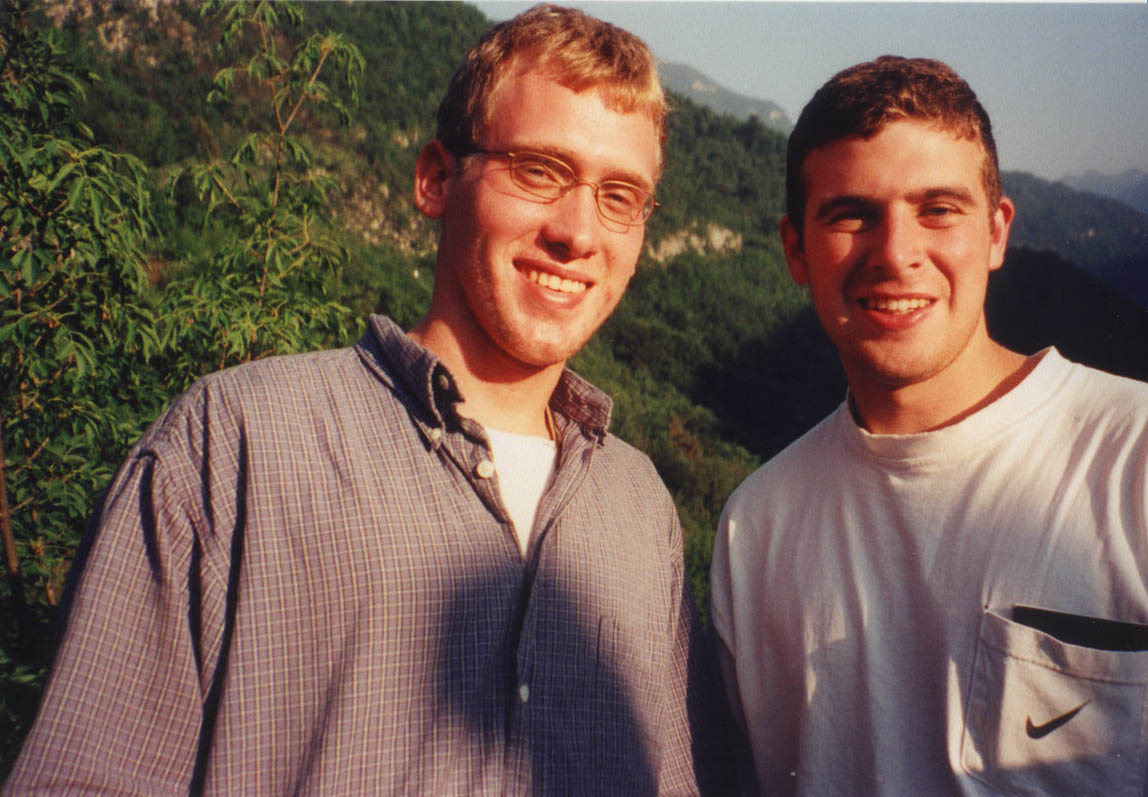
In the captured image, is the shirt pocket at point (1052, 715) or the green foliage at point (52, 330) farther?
the green foliage at point (52, 330)

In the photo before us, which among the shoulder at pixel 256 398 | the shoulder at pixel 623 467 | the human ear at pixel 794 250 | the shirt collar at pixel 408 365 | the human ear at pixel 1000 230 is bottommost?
the shoulder at pixel 623 467

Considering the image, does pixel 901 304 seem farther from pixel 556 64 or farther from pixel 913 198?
pixel 556 64

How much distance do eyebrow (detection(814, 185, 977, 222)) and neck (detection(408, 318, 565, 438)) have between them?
76 centimetres

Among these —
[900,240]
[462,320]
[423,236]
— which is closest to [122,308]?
[462,320]

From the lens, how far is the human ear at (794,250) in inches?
88.5

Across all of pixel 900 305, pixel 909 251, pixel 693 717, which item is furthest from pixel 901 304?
pixel 693 717

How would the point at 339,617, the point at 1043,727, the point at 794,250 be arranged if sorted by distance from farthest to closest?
the point at 794,250 → the point at 1043,727 → the point at 339,617

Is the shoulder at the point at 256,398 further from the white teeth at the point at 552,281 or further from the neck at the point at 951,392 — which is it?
the neck at the point at 951,392

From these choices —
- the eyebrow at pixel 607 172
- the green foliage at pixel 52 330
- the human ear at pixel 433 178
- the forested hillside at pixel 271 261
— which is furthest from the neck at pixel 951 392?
the green foliage at pixel 52 330

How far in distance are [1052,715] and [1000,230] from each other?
1.14 metres

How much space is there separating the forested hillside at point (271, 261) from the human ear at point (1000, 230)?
34.8 inches

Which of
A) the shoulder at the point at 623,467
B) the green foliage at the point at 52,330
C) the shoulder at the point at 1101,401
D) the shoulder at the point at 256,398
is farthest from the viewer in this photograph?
the green foliage at the point at 52,330

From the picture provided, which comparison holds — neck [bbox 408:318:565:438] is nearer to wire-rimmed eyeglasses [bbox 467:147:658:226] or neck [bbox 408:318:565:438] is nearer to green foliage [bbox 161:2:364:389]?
wire-rimmed eyeglasses [bbox 467:147:658:226]

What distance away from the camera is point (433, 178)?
202 centimetres
